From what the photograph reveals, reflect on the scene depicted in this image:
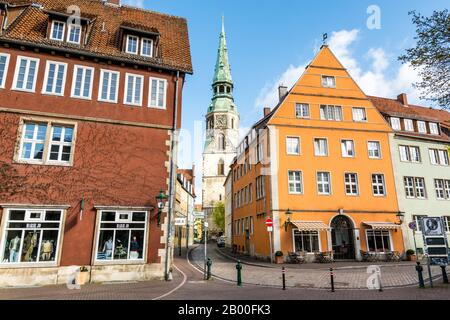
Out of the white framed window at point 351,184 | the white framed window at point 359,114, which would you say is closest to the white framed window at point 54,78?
the white framed window at point 351,184

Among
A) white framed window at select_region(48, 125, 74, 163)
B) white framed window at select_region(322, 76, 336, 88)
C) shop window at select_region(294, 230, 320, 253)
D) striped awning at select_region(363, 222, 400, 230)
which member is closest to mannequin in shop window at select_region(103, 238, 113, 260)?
white framed window at select_region(48, 125, 74, 163)

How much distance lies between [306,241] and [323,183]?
5089 millimetres

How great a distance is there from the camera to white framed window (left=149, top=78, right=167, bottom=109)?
634 inches

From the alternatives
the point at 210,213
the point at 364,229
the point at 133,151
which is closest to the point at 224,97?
the point at 210,213

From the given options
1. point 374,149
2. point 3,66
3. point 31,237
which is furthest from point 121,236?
point 374,149

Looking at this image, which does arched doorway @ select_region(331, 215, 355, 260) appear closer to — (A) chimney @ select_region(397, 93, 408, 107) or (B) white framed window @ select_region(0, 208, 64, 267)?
(A) chimney @ select_region(397, 93, 408, 107)

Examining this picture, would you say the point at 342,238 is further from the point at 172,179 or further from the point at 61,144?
the point at 61,144

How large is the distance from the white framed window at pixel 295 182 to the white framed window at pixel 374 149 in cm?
716

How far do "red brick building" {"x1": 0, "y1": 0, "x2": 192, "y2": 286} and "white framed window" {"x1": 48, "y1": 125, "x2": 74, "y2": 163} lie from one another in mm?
44

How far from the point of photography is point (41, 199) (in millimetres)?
13391

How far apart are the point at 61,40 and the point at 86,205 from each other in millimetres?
8844

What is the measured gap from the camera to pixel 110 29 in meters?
17.3

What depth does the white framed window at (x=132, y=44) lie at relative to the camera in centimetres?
1638

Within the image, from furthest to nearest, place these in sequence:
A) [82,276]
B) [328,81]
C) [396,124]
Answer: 1. [396,124]
2. [328,81]
3. [82,276]
